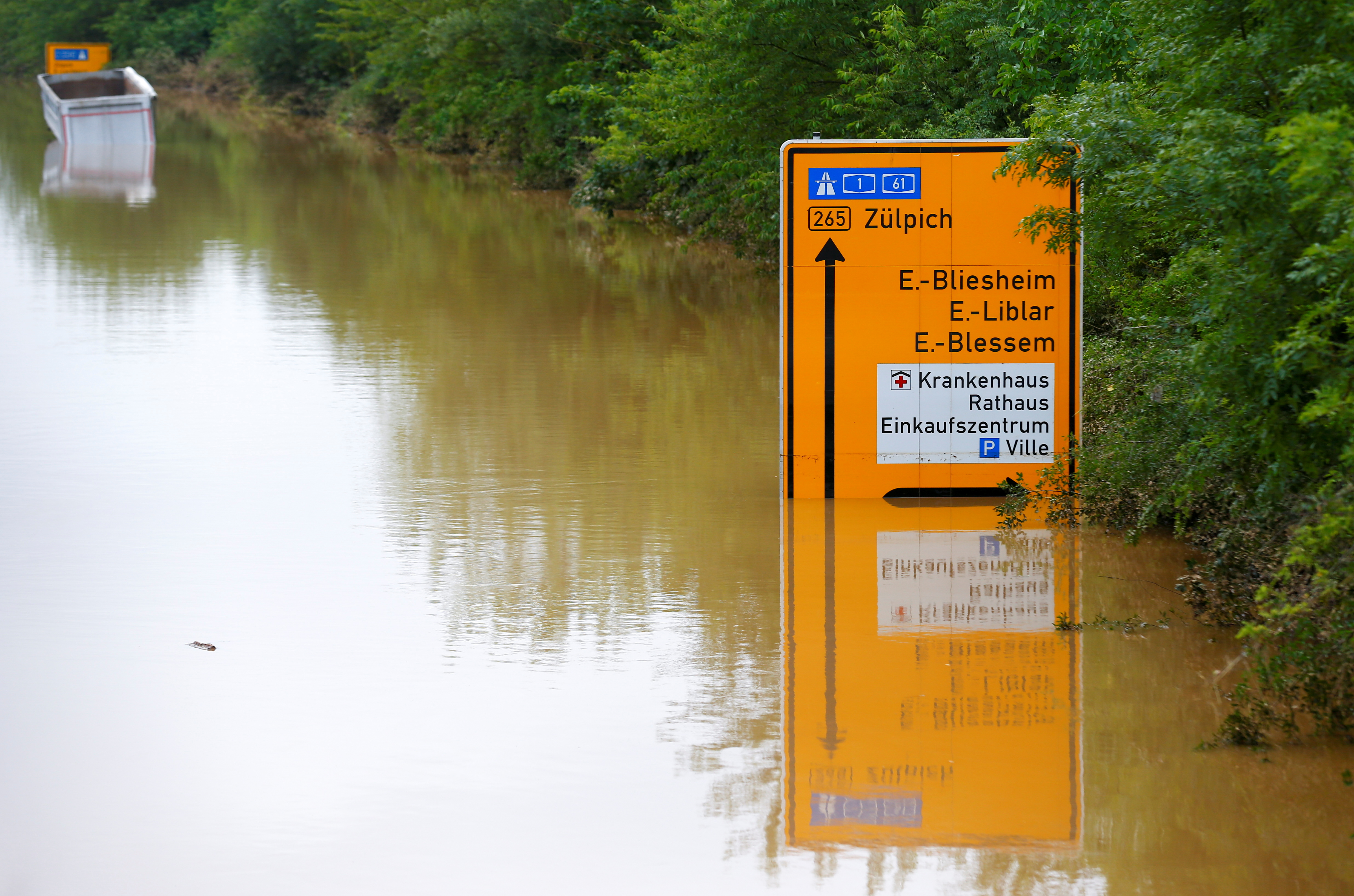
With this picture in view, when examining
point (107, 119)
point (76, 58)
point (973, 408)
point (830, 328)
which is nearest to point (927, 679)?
point (973, 408)

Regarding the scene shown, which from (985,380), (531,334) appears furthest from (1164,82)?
(531,334)

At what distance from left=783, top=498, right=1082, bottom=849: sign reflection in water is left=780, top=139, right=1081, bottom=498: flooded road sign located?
1.39 ft

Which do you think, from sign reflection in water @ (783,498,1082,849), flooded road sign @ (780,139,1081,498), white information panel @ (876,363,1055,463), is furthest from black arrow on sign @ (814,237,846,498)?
sign reflection in water @ (783,498,1082,849)

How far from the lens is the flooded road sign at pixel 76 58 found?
→ 65688 millimetres

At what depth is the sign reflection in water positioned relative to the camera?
538 cm

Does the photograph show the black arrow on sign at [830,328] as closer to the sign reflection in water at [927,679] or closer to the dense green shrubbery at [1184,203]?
the sign reflection in water at [927,679]

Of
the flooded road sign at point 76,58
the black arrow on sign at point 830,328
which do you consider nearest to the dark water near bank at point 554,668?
the black arrow on sign at point 830,328

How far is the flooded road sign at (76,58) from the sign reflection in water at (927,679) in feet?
206

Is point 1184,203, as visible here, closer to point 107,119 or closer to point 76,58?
point 107,119

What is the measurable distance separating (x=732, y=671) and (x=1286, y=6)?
10.9 feet

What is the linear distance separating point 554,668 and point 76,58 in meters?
67.3

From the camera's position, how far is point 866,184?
30.0ft

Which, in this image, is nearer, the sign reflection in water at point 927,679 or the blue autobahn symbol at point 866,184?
the sign reflection in water at point 927,679

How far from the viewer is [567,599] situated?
7684 mm
